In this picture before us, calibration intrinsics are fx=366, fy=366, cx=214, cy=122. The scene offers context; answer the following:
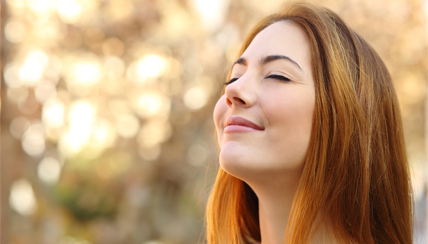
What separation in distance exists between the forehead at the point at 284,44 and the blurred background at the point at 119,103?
2621mm

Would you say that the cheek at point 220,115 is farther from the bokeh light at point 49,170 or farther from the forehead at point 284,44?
the bokeh light at point 49,170

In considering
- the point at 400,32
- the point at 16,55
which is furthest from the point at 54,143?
the point at 400,32

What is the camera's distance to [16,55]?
3.84 m

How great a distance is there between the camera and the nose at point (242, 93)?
3.94ft

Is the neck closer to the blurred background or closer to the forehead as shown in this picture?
the forehead

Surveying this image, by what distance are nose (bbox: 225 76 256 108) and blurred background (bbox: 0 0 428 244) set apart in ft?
9.05

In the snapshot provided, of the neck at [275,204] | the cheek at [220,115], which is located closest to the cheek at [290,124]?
the neck at [275,204]

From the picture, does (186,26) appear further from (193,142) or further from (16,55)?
(16,55)

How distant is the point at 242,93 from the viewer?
1201 millimetres

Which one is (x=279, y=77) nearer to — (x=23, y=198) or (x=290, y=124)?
(x=290, y=124)

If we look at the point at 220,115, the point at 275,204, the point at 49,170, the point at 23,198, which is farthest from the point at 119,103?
the point at 275,204

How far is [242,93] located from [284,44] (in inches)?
9.6

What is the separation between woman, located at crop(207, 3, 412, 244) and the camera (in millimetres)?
1185

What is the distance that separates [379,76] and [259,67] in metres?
0.47
